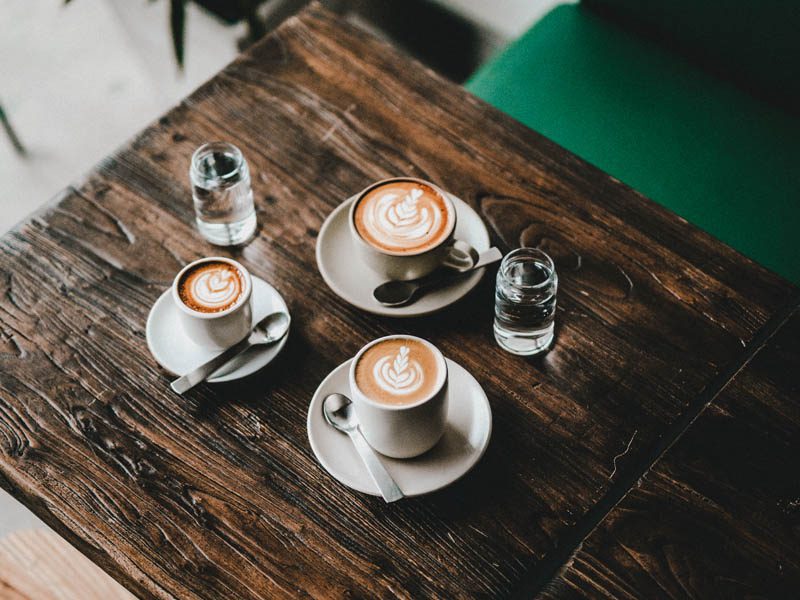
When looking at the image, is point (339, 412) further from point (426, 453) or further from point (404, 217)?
point (404, 217)

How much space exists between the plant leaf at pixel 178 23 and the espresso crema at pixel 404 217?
0.99 m

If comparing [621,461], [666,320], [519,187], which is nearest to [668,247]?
[666,320]

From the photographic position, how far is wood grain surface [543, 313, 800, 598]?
0.87 metres

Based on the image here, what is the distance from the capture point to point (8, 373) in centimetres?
102

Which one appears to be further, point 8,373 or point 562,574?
point 8,373

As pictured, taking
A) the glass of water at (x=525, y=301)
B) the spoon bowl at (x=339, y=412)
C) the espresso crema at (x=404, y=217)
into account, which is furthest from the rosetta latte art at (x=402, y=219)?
the spoon bowl at (x=339, y=412)

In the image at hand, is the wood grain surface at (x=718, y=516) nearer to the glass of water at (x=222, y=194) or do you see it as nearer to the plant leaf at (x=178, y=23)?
the glass of water at (x=222, y=194)

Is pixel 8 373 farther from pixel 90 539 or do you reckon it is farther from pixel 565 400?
pixel 565 400

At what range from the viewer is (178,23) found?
185 cm

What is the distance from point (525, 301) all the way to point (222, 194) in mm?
423

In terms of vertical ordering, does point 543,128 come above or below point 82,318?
below

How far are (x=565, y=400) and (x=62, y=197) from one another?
75 centimetres

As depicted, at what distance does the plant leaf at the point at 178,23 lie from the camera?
72.4 inches

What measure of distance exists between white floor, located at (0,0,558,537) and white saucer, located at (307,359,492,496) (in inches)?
62.6
